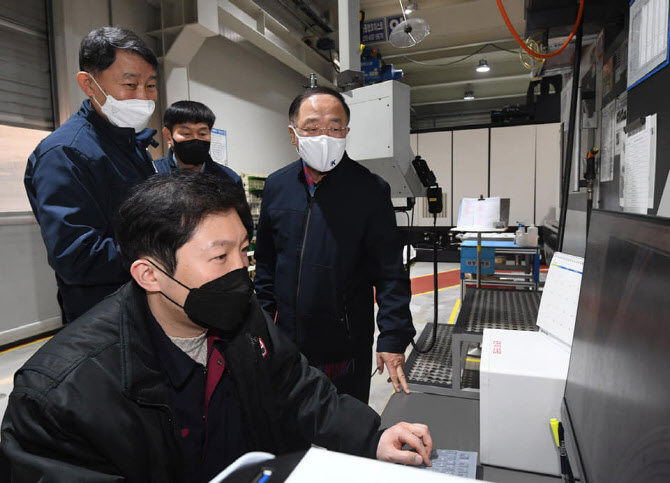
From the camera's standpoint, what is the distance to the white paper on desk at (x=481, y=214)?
277cm

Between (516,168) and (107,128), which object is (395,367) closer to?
(107,128)

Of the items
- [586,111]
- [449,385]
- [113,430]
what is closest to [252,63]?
[586,111]

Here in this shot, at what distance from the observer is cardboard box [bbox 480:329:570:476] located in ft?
2.86

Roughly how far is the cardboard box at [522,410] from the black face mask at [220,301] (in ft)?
1.85

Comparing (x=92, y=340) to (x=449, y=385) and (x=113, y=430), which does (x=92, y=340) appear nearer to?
(x=113, y=430)

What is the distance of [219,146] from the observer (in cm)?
499

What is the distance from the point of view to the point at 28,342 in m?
3.51

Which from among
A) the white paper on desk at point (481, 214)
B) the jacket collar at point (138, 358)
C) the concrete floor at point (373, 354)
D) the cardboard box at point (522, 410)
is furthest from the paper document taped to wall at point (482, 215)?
the jacket collar at point (138, 358)

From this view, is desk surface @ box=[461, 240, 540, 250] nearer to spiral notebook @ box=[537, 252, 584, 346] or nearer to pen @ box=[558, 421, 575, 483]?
spiral notebook @ box=[537, 252, 584, 346]

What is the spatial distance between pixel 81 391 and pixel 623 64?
1.66 meters

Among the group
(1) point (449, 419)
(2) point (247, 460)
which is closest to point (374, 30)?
(1) point (449, 419)

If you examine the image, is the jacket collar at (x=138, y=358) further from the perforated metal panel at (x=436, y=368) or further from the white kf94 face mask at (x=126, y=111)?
the perforated metal panel at (x=436, y=368)

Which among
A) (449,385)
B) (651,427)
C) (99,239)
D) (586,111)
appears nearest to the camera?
(651,427)

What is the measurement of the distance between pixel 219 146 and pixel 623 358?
5009 millimetres
